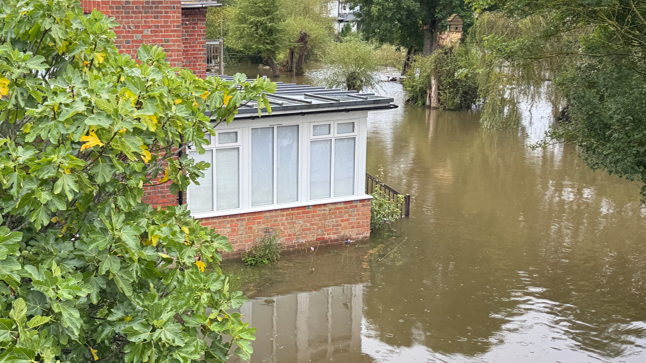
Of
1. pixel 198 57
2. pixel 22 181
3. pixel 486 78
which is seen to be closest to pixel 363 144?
pixel 198 57

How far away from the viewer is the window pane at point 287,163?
12.2m

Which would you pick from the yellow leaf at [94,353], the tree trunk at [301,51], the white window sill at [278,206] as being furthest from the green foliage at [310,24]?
the yellow leaf at [94,353]

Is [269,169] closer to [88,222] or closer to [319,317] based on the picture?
[319,317]

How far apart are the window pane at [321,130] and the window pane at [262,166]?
0.83m

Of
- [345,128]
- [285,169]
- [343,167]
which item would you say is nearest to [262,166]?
[285,169]

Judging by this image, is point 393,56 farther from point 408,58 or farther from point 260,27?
point 260,27

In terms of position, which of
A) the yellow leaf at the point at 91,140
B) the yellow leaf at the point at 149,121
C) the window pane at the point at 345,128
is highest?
the yellow leaf at the point at 149,121

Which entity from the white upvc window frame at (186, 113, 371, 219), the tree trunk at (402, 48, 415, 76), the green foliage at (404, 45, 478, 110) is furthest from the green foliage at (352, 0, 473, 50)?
the white upvc window frame at (186, 113, 371, 219)

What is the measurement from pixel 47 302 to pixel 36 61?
130cm

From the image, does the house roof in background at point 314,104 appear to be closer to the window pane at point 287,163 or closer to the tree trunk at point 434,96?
the window pane at point 287,163

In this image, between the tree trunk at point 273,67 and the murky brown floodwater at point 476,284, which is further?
the tree trunk at point 273,67

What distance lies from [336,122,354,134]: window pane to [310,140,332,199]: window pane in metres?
0.28

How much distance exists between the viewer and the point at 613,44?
9.08 meters

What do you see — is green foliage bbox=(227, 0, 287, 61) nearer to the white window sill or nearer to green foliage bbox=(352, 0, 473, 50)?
green foliage bbox=(352, 0, 473, 50)
